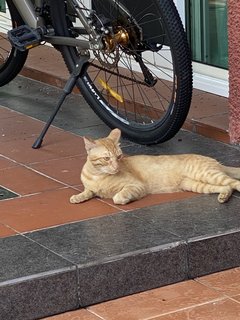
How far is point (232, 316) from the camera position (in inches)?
186

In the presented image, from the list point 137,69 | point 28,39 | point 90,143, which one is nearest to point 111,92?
point 137,69

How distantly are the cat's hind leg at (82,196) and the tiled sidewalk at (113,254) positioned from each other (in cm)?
3

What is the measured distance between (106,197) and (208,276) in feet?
2.57

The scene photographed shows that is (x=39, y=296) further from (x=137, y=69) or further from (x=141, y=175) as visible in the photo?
(x=137, y=69)

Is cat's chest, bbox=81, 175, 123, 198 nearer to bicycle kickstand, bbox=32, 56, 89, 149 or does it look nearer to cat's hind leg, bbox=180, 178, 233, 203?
cat's hind leg, bbox=180, 178, 233, 203

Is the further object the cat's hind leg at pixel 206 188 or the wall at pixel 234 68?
the wall at pixel 234 68

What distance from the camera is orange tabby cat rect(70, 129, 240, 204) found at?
5.59 meters

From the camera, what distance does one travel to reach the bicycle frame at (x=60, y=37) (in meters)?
6.31

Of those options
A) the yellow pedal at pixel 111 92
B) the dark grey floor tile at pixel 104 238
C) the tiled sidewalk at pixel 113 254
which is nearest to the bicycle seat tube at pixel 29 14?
the yellow pedal at pixel 111 92

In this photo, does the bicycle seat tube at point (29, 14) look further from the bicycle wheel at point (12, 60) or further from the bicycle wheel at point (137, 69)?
the bicycle wheel at point (12, 60)

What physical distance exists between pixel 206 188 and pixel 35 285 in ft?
4.14

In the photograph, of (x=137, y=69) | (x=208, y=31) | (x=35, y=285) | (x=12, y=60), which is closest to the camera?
(x=35, y=285)

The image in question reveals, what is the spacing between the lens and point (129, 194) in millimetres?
5547

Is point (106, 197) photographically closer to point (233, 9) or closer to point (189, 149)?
point (189, 149)
